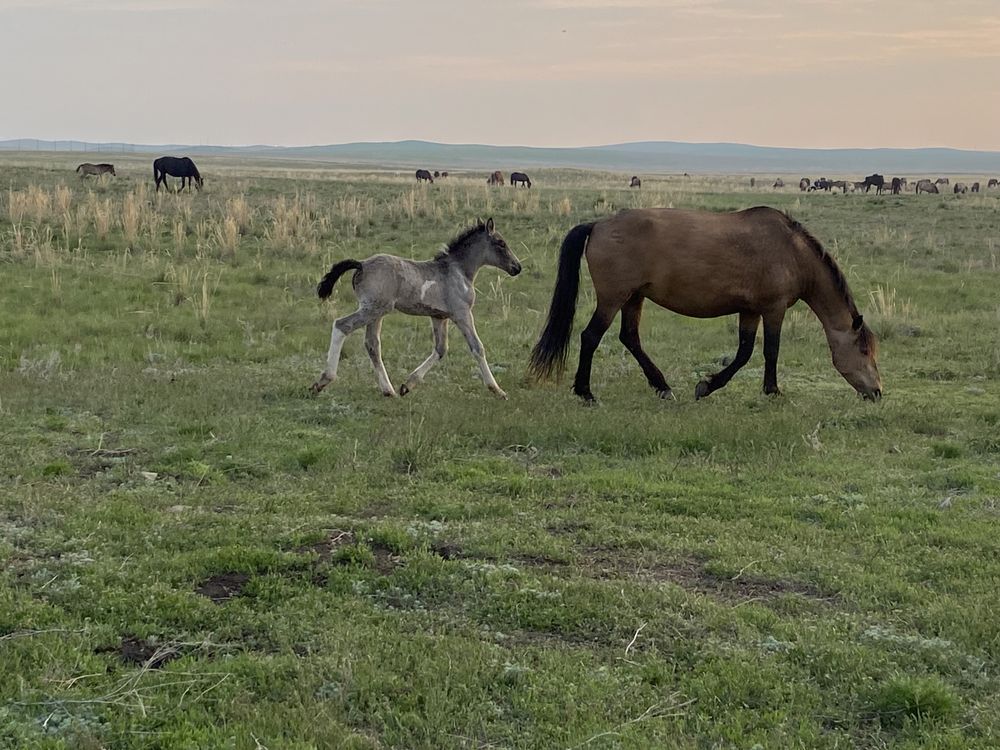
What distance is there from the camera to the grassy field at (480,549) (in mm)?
3850

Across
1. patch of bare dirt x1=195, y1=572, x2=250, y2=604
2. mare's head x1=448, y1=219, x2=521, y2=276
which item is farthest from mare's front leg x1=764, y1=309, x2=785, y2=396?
patch of bare dirt x1=195, y1=572, x2=250, y2=604

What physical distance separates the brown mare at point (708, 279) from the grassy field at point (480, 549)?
18.8 inches

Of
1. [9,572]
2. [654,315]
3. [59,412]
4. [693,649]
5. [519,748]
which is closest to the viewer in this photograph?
[519,748]

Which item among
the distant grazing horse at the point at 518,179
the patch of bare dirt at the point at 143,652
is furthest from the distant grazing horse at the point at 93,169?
the patch of bare dirt at the point at 143,652

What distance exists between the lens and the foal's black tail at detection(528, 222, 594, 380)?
9.82 metres

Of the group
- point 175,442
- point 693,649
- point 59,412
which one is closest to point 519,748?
point 693,649

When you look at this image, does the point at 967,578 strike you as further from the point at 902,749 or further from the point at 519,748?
the point at 519,748

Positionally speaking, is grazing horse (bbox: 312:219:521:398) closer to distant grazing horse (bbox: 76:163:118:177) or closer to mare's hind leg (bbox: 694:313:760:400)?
mare's hind leg (bbox: 694:313:760:400)

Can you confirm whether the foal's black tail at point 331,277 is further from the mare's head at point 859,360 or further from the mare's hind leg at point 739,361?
the mare's head at point 859,360

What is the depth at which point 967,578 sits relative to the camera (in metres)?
5.22

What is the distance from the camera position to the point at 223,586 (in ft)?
16.2

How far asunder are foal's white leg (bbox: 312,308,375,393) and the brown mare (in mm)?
1775

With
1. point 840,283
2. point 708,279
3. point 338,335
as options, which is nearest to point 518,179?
point 840,283

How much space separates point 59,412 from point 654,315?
8.93 metres
